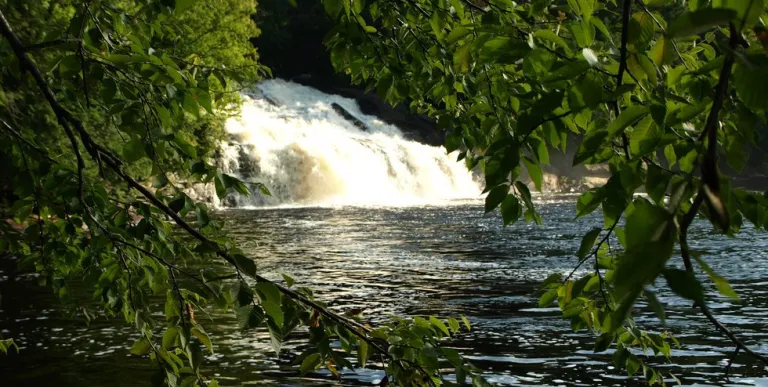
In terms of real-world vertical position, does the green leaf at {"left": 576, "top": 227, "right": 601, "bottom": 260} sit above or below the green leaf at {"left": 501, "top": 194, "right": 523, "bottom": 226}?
below

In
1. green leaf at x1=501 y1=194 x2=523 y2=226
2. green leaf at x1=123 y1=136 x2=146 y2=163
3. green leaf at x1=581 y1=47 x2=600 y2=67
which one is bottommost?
green leaf at x1=501 y1=194 x2=523 y2=226

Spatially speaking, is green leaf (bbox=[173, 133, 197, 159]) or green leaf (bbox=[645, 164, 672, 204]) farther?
green leaf (bbox=[173, 133, 197, 159])

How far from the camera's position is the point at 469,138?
10.8ft

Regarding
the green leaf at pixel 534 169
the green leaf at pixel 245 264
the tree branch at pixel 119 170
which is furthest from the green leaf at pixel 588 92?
the tree branch at pixel 119 170

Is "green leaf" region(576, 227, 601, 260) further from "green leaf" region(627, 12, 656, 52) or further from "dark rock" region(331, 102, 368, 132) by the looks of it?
"dark rock" region(331, 102, 368, 132)

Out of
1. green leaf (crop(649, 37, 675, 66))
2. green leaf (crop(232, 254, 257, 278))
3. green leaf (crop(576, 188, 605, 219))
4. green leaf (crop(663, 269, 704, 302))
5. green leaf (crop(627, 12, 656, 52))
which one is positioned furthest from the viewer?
green leaf (crop(232, 254, 257, 278))

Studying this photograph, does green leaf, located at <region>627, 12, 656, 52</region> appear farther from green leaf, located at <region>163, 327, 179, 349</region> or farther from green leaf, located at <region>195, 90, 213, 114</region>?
green leaf, located at <region>163, 327, 179, 349</region>

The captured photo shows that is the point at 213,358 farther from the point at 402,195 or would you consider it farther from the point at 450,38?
the point at 402,195

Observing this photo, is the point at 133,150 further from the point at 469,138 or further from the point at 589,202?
the point at 589,202

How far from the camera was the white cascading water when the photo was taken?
3641cm

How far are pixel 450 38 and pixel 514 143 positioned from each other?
0.54 meters

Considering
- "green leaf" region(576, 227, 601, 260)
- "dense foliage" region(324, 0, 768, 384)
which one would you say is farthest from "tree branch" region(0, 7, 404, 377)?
"green leaf" region(576, 227, 601, 260)

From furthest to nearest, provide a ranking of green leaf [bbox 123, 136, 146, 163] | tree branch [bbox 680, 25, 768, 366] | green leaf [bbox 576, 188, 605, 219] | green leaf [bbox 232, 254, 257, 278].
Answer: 1. green leaf [bbox 123, 136, 146, 163]
2. green leaf [bbox 232, 254, 257, 278]
3. green leaf [bbox 576, 188, 605, 219]
4. tree branch [bbox 680, 25, 768, 366]

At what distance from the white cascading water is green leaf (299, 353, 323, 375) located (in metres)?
31.1
